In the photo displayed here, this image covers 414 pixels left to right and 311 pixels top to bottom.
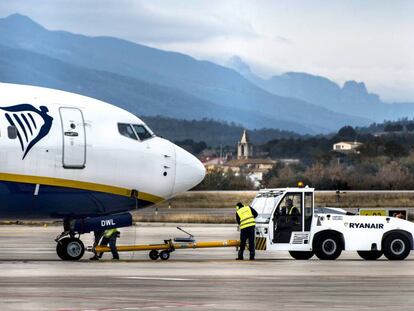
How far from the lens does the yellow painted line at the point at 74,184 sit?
37656 mm

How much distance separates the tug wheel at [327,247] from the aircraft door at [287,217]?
2.45 ft

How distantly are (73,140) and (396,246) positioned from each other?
10.7 meters

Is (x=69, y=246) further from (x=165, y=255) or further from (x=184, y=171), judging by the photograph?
(x=184, y=171)

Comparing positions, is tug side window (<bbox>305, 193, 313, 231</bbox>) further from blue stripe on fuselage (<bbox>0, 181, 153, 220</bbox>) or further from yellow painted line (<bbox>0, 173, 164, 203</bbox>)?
blue stripe on fuselage (<bbox>0, 181, 153, 220</bbox>)

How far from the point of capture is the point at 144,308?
2445 centimetres

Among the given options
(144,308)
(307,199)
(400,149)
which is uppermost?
(400,149)

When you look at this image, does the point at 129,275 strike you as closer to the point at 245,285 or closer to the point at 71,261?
the point at 245,285

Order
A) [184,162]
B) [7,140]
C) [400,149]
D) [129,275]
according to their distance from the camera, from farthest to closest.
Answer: [400,149]
[184,162]
[7,140]
[129,275]

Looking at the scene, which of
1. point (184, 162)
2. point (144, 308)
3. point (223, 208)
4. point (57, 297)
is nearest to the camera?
point (144, 308)

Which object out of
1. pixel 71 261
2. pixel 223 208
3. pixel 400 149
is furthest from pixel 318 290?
pixel 400 149

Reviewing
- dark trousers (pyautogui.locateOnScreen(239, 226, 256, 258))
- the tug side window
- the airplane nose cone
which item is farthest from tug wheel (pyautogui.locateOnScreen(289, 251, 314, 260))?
the airplane nose cone

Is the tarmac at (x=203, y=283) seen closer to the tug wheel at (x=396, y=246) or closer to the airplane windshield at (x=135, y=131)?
the tug wheel at (x=396, y=246)

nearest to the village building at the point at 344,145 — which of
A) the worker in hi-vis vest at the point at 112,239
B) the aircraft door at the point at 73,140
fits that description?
the worker in hi-vis vest at the point at 112,239

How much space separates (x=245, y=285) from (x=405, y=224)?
1344cm
